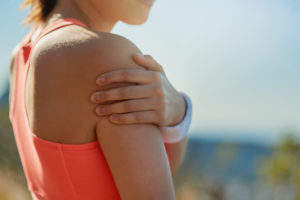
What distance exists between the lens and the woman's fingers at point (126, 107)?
2.76ft

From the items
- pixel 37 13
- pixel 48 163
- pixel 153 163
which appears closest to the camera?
pixel 153 163

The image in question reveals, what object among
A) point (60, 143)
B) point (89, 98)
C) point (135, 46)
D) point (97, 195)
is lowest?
point (97, 195)

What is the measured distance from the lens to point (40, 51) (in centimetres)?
92

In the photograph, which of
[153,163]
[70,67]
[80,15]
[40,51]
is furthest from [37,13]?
[153,163]

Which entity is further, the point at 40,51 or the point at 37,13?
the point at 37,13

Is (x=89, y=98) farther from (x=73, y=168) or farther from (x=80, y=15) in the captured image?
(x=80, y=15)

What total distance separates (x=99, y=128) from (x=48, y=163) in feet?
0.69

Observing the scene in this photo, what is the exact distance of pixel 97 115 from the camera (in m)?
0.85

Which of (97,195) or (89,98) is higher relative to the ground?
(89,98)

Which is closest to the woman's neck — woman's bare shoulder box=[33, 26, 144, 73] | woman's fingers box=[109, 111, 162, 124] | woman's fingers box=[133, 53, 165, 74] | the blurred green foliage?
woman's bare shoulder box=[33, 26, 144, 73]

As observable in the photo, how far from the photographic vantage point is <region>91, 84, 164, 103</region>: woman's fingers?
839 millimetres

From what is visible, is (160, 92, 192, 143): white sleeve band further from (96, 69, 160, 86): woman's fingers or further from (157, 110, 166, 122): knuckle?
(96, 69, 160, 86): woman's fingers

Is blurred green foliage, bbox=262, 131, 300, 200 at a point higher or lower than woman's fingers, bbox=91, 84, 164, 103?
lower

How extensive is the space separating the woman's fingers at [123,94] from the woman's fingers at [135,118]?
1.7 inches
